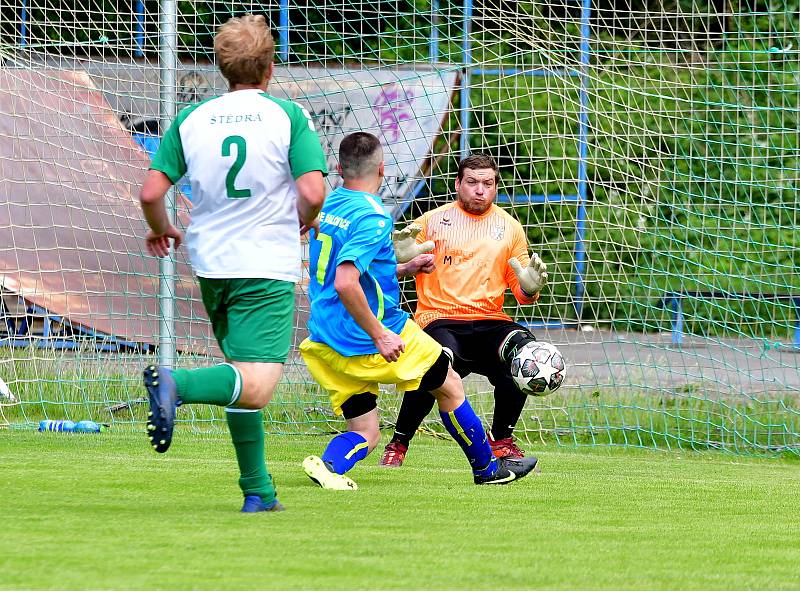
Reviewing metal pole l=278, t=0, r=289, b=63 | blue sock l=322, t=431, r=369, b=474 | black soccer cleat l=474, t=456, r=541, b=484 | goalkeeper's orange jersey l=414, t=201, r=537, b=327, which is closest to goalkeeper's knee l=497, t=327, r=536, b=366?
goalkeeper's orange jersey l=414, t=201, r=537, b=327

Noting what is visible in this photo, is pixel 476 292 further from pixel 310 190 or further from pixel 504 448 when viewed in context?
Result: pixel 310 190

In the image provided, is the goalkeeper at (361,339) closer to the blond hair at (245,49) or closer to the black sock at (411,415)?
the black sock at (411,415)

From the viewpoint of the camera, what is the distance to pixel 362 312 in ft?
18.3

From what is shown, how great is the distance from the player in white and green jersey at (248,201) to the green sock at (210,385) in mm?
45

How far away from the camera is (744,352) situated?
9594 millimetres

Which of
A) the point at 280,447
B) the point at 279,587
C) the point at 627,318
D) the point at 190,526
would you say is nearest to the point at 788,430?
the point at 627,318

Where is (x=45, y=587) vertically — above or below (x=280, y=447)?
above

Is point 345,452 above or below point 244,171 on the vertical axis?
below

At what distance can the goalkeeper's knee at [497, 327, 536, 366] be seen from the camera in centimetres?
727

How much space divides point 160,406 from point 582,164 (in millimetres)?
5963

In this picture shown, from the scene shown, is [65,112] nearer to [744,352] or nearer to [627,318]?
[627,318]

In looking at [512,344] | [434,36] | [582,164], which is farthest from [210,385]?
[434,36]

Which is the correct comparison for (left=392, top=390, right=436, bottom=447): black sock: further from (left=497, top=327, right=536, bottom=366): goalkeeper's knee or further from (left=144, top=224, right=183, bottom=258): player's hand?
(left=144, top=224, right=183, bottom=258): player's hand

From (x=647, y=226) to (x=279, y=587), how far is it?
7271 mm
